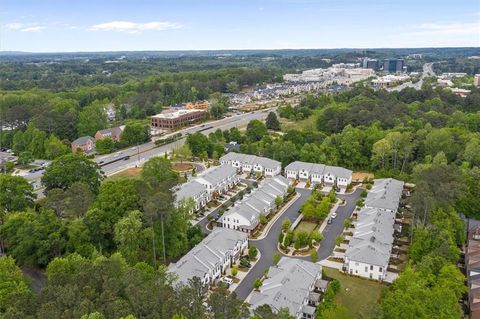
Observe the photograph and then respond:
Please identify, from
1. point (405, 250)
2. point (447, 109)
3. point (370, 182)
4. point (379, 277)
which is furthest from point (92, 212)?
point (447, 109)

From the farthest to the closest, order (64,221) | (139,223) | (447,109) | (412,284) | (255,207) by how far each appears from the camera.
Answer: (447,109)
(255,207)
(64,221)
(139,223)
(412,284)

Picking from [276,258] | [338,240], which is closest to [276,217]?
[338,240]

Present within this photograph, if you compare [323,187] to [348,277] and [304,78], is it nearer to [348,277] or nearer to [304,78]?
[348,277]

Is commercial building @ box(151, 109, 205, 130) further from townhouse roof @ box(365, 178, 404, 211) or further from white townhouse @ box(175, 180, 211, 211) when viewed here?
townhouse roof @ box(365, 178, 404, 211)

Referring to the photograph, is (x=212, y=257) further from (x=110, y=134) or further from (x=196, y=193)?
(x=110, y=134)

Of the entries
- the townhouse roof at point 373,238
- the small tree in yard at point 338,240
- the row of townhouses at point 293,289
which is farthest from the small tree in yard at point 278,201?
the row of townhouses at point 293,289

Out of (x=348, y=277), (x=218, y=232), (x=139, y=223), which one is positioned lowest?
(x=348, y=277)

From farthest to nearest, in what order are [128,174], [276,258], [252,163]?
1. [252,163]
2. [128,174]
3. [276,258]

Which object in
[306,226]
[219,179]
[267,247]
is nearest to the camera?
[267,247]
